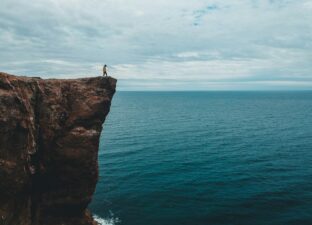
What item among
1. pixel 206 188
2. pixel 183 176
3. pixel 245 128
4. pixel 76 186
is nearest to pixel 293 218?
pixel 206 188

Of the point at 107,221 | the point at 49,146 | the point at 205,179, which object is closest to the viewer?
the point at 49,146

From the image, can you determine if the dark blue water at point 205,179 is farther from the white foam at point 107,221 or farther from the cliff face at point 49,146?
the cliff face at point 49,146

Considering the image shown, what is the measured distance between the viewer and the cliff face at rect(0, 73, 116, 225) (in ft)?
84.3

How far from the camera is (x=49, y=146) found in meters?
30.2

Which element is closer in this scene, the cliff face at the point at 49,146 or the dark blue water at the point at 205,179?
the cliff face at the point at 49,146

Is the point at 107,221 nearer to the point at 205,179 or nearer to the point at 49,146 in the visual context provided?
the point at 49,146

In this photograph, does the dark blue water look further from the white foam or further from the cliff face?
the cliff face

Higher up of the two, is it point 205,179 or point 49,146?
point 49,146

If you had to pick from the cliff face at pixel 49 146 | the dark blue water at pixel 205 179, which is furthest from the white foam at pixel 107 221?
the cliff face at pixel 49 146

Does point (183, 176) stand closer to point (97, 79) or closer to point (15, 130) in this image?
point (97, 79)

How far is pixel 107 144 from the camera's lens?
3455 inches

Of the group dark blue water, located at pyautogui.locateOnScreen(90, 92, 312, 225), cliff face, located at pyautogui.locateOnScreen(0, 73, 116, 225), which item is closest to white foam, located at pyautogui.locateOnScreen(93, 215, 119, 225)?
dark blue water, located at pyautogui.locateOnScreen(90, 92, 312, 225)

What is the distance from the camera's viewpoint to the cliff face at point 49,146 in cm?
2569

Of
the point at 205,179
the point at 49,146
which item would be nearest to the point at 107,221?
the point at 49,146
